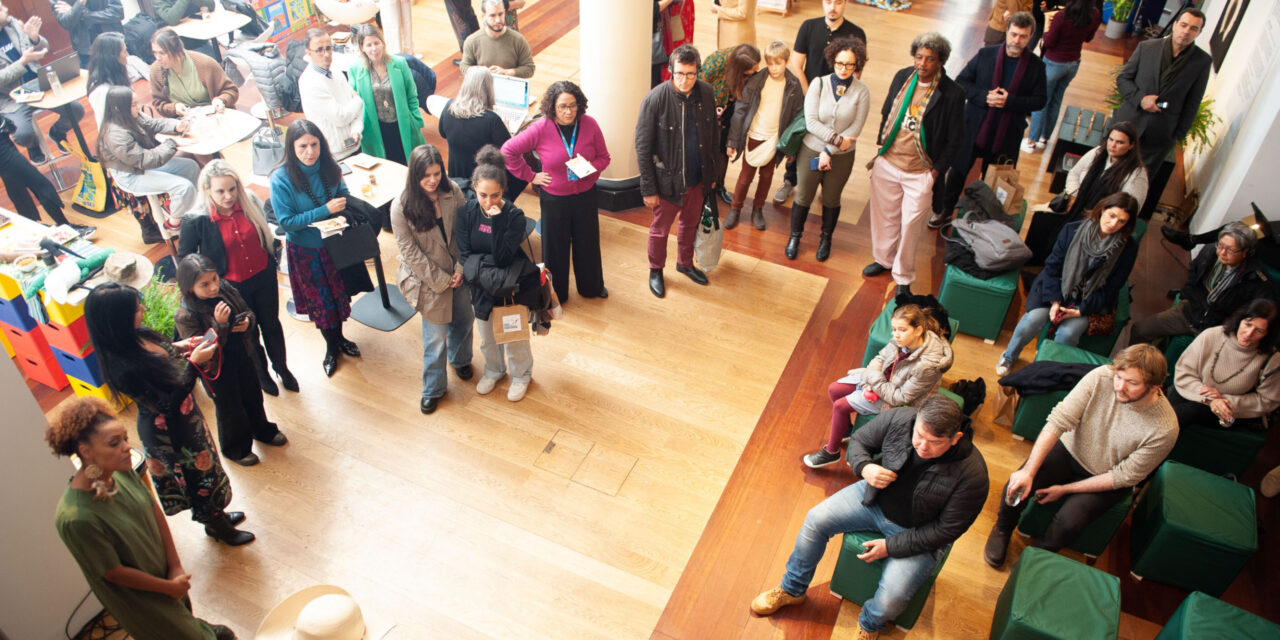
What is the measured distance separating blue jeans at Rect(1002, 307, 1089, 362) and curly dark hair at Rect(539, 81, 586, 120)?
321 centimetres

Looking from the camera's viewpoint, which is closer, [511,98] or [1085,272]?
[1085,272]

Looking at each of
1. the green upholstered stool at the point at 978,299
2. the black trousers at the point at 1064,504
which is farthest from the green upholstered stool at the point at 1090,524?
the green upholstered stool at the point at 978,299

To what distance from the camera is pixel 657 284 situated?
6.30 metres

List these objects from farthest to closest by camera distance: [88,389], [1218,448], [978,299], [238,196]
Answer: [978,299]
[88,389]
[1218,448]
[238,196]

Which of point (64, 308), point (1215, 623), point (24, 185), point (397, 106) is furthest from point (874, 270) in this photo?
point (24, 185)

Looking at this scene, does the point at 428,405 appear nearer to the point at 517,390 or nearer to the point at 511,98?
the point at 517,390

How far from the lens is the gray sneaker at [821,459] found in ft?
16.2

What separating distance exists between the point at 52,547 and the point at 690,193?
423 cm

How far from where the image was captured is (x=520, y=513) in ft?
15.4

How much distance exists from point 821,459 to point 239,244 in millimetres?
3552

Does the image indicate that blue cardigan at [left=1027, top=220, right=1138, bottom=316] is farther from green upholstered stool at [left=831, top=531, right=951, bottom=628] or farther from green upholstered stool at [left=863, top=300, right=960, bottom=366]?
green upholstered stool at [left=831, top=531, right=951, bottom=628]

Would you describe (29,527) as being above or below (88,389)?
above

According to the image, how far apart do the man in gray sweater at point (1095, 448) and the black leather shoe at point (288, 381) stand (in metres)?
4.30

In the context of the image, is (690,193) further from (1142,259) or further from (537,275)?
(1142,259)
